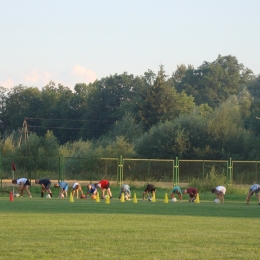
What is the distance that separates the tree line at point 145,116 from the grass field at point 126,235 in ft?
123

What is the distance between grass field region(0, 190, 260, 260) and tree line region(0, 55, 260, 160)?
3749 centimetres

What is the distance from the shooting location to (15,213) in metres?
22.1

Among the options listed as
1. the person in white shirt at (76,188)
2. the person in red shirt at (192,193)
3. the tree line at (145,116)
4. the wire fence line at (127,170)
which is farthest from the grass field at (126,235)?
the tree line at (145,116)

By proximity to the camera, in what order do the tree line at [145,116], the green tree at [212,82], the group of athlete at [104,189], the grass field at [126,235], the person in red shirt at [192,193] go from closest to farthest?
the grass field at [126,235], the person in red shirt at [192,193], the group of athlete at [104,189], the tree line at [145,116], the green tree at [212,82]

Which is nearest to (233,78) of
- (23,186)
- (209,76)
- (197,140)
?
(209,76)

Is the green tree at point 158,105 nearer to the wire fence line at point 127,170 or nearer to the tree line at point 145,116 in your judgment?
the tree line at point 145,116

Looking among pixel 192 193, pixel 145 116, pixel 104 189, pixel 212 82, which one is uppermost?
pixel 212 82

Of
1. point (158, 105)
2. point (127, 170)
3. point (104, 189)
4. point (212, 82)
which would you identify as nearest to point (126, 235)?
point (104, 189)

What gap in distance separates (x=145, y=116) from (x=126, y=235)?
6733cm

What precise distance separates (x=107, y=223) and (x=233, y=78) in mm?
102033

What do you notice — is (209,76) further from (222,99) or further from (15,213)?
(15,213)

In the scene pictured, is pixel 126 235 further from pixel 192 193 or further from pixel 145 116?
pixel 145 116

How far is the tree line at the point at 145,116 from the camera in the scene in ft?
197

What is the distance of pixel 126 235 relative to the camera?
604 inches
